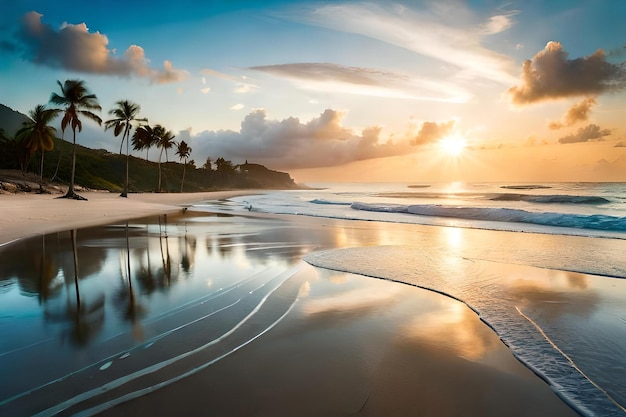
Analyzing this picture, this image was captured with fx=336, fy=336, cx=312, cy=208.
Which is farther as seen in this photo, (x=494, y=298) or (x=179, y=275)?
(x=179, y=275)

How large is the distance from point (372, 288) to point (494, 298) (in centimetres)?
225

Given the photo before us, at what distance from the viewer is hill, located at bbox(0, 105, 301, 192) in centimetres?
6562

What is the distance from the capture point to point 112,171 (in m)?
93.7

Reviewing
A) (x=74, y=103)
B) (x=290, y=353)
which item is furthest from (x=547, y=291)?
(x=74, y=103)

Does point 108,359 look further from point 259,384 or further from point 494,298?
point 494,298

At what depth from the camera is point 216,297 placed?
6176 mm

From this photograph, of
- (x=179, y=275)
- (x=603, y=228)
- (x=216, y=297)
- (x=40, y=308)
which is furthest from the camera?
(x=603, y=228)

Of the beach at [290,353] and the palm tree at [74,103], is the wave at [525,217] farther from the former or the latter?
the palm tree at [74,103]

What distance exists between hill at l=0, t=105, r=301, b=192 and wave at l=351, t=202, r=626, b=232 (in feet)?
157

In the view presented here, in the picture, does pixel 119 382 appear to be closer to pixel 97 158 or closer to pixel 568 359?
pixel 568 359

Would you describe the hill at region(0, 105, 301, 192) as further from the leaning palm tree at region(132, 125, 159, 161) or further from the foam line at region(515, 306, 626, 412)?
the foam line at region(515, 306, 626, 412)

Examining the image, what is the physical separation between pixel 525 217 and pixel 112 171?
10066 centimetres

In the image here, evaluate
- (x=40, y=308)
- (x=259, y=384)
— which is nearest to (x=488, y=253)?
(x=259, y=384)

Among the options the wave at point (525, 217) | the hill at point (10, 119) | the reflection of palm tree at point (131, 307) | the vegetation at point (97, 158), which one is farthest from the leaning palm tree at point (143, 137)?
the hill at point (10, 119)
